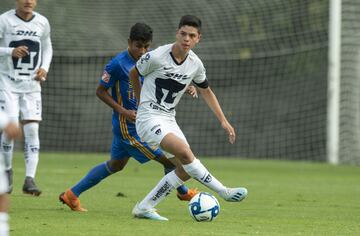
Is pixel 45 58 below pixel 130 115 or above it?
above

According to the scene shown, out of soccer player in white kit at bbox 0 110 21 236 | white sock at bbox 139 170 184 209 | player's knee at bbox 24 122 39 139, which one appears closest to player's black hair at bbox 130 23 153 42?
white sock at bbox 139 170 184 209

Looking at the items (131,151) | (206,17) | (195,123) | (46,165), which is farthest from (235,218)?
(195,123)

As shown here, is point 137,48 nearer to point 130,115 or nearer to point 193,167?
point 130,115

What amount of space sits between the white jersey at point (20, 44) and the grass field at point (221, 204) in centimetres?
124

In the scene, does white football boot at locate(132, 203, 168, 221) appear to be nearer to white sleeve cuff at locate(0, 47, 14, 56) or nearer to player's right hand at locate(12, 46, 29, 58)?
player's right hand at locate(12, 46, 29, 58)

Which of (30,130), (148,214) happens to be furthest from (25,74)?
(148,214)

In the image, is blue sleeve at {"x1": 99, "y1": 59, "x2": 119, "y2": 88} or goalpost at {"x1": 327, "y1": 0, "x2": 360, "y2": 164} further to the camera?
goalpost at {"x1": 327, "y1": 0, "x2": 360, "y2": 164}

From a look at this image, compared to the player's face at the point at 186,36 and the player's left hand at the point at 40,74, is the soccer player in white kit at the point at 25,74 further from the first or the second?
the player's face at the point at 186,36

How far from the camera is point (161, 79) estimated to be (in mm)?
8711

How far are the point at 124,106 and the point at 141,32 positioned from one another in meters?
0.81

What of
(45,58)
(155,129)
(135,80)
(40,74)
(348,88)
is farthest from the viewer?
(348,88)

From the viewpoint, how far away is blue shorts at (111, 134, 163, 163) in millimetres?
9430

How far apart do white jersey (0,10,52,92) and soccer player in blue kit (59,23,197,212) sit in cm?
150

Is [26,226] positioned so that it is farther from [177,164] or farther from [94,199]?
[94,199]
